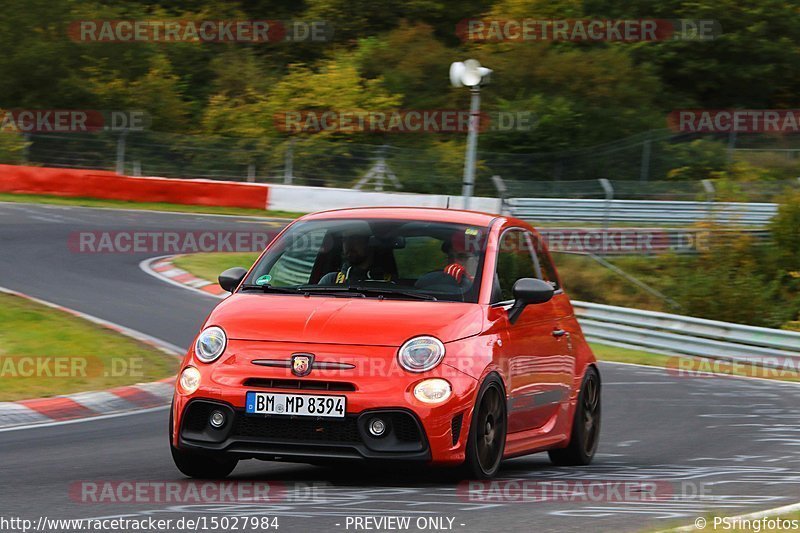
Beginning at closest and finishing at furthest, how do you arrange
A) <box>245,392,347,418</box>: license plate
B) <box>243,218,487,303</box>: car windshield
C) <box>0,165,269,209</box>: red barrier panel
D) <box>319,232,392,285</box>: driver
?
1. <box>245,392,347,418</box>: license plate
2. <box>243,218,487,303</box>: car windshield
3. <box>319,232,392,285</box>: driver
4. <box>0,165,269,209</box>: red barrier panel

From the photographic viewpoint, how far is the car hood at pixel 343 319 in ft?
22.9

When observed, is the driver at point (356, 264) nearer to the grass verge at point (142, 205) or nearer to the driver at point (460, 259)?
the driver at point (460, 259)

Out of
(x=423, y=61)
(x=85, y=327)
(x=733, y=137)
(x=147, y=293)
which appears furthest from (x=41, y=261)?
(x=423, y=61)

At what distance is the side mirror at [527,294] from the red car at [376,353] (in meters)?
0.01

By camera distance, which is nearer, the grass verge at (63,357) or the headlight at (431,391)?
the headlight at (431,391)

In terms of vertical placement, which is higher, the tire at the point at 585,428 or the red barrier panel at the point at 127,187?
the red barrier panel at the point at 127,187

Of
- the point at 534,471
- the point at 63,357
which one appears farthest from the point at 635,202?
the point at 534,471

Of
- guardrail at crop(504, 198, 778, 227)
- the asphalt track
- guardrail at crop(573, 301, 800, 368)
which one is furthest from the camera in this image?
guardrail at crop(504, 198, 778, 227)

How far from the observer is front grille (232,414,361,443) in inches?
269

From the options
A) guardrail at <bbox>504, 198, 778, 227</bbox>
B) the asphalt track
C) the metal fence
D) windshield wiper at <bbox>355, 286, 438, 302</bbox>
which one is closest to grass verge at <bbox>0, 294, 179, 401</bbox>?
the asphalt track

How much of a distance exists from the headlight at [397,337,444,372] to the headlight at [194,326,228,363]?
924 millimetres

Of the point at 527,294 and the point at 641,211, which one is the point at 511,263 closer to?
the point at 527,294
